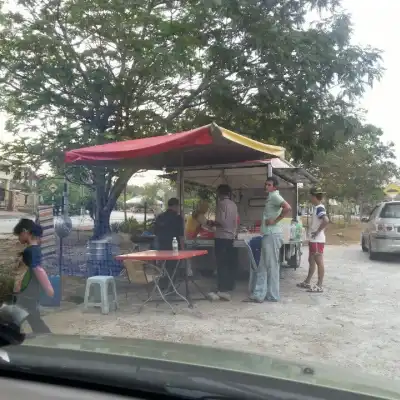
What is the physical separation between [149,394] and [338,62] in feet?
33.8

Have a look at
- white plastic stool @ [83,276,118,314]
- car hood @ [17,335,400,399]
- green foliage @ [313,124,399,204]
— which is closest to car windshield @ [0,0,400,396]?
white plastic stool @ [83,276,118,314]

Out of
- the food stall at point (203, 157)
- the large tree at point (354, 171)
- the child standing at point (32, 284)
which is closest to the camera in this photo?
the child standing at point (32, 284)

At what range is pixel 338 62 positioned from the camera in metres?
10.6

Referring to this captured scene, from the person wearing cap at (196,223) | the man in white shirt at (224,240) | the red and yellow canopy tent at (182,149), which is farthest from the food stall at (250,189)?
the red and yellow canopy tent at (182,149)

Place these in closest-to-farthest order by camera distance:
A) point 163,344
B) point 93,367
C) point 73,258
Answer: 1. point 93,367
2. point 163,344
3. point 73,258

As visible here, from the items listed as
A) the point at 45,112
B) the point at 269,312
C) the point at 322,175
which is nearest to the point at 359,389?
the point at 269,312

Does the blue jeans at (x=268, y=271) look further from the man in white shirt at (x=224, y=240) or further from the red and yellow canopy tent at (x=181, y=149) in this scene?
the red and yellow canopy tent at (x=181, y=149)

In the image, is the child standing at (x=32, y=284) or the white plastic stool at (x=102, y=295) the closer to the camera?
the child standing at (x=32, y=284)

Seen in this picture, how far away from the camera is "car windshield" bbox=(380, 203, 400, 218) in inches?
485

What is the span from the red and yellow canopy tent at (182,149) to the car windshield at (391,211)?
554 cm

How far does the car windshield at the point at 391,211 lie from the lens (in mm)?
12308

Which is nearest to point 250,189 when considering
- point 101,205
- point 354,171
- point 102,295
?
point 101,205

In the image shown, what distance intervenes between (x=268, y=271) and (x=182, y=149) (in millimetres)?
2228

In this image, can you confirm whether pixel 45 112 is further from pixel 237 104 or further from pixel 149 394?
pixel 149 394
